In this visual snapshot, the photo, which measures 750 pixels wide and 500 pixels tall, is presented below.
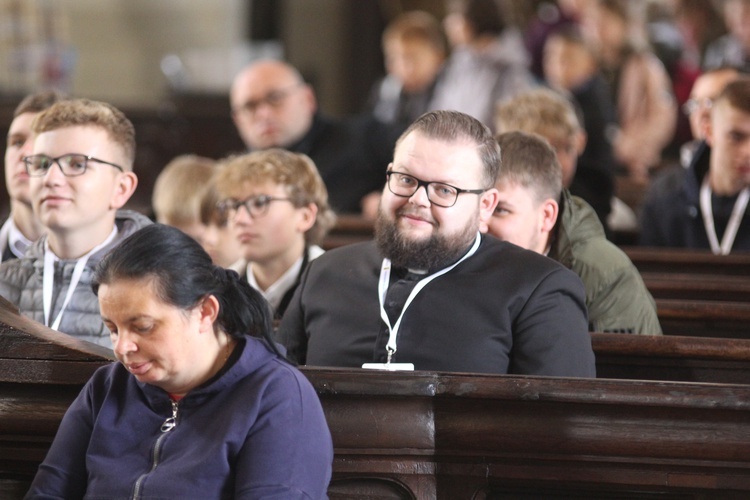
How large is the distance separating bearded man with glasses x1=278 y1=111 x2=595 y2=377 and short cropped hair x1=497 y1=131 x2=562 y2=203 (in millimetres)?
329

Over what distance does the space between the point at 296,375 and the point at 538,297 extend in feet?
2.47

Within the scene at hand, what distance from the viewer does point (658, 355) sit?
2.92m

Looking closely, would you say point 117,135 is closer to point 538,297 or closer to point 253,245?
point 253,245

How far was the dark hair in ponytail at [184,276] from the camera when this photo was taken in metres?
2.18

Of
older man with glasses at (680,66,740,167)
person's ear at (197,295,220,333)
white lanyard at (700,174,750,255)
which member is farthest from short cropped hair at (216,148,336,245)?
older man with glasses at (680,66,740,167)

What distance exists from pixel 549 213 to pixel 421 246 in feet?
1.97

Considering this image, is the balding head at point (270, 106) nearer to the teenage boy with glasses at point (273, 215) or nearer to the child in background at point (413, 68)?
the child in background at point (413, 68)

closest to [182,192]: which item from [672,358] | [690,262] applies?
[690,262]

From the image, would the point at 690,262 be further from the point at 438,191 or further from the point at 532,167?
the point at 438,191

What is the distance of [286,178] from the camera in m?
3.62

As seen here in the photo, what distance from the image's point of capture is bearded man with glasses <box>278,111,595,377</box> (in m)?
2.72

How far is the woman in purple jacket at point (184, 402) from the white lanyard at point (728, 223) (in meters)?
2.58

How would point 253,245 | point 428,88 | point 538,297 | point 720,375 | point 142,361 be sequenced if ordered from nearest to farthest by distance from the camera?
point 142,361
point 538,297
point 720,375
point 253,245
point 428,88

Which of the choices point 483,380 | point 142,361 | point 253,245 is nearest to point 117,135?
point 253,245
